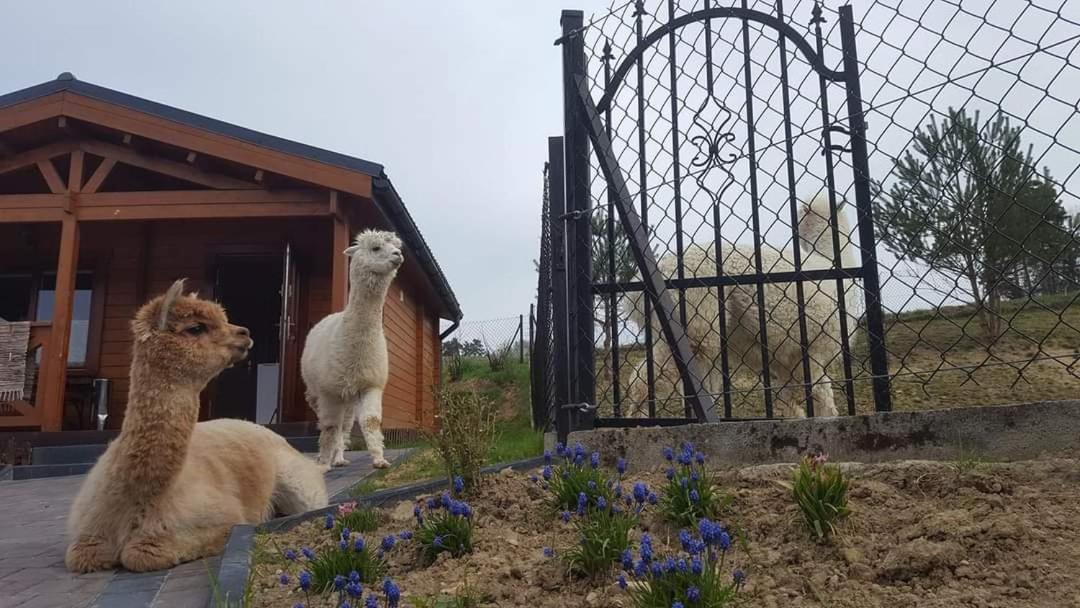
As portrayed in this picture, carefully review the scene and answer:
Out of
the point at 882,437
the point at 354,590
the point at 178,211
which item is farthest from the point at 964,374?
the point at 178,211

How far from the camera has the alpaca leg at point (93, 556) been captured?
3.21 metres

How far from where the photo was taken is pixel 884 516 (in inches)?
79.4

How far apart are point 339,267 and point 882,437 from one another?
8.85 meters

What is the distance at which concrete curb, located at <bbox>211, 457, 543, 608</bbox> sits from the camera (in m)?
2.35

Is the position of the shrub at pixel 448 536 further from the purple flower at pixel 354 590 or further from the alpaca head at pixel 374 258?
the alpaca head at pixel 374 258

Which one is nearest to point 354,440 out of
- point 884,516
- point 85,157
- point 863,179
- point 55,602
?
point 85,157

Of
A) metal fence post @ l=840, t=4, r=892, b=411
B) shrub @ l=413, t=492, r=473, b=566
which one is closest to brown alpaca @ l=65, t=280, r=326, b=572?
shrub @ l=413, t=492, r=473, b=566

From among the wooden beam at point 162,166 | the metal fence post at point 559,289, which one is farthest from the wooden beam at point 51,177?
the metal fence post at point 559,289

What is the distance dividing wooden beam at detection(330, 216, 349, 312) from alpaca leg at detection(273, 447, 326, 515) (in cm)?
571

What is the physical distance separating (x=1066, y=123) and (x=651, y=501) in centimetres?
186

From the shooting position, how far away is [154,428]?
3.26 meters

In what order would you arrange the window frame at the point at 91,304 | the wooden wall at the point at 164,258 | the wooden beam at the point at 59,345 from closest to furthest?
the wooden beam at the point at 59,345 < the window frame at the point at 91,304 < the wooden wall at the point at 164,258

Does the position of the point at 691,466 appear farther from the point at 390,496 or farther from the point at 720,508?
the point at 390,496

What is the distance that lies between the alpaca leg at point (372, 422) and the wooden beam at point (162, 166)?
5.30 metres
